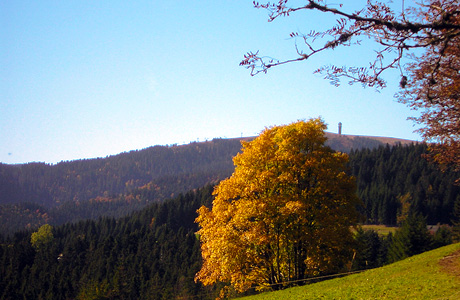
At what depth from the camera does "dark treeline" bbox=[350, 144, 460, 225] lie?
488ft

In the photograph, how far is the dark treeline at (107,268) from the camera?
299 ft

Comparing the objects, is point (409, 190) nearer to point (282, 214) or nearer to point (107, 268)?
point (107, 268)

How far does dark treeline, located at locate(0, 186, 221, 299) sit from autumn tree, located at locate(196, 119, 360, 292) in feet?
160

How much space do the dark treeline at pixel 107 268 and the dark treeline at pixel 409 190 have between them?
72.3 meters

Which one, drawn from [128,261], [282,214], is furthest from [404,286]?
[128,261]

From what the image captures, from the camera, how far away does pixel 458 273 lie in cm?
1939

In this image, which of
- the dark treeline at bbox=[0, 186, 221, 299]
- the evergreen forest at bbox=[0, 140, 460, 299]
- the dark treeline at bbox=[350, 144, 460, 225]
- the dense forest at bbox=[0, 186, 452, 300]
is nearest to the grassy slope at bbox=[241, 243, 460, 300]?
the dense forest at bbox=[0, 186, 452, 300]

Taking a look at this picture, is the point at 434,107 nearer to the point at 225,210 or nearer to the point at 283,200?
the point at 283,200

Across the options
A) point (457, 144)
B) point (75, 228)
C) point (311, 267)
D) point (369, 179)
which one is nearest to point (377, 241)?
point (311, 267)

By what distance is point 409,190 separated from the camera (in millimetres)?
161750

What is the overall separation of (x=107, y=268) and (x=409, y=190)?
122 m

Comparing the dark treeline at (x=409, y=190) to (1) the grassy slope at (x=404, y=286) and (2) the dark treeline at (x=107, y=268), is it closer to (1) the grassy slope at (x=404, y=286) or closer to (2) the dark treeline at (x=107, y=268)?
(2) the dark treeline at (x=107, y=268)

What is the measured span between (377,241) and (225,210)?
263ft

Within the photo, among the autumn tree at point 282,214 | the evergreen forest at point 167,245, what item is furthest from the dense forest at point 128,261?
the autumn tree at point 282,214
